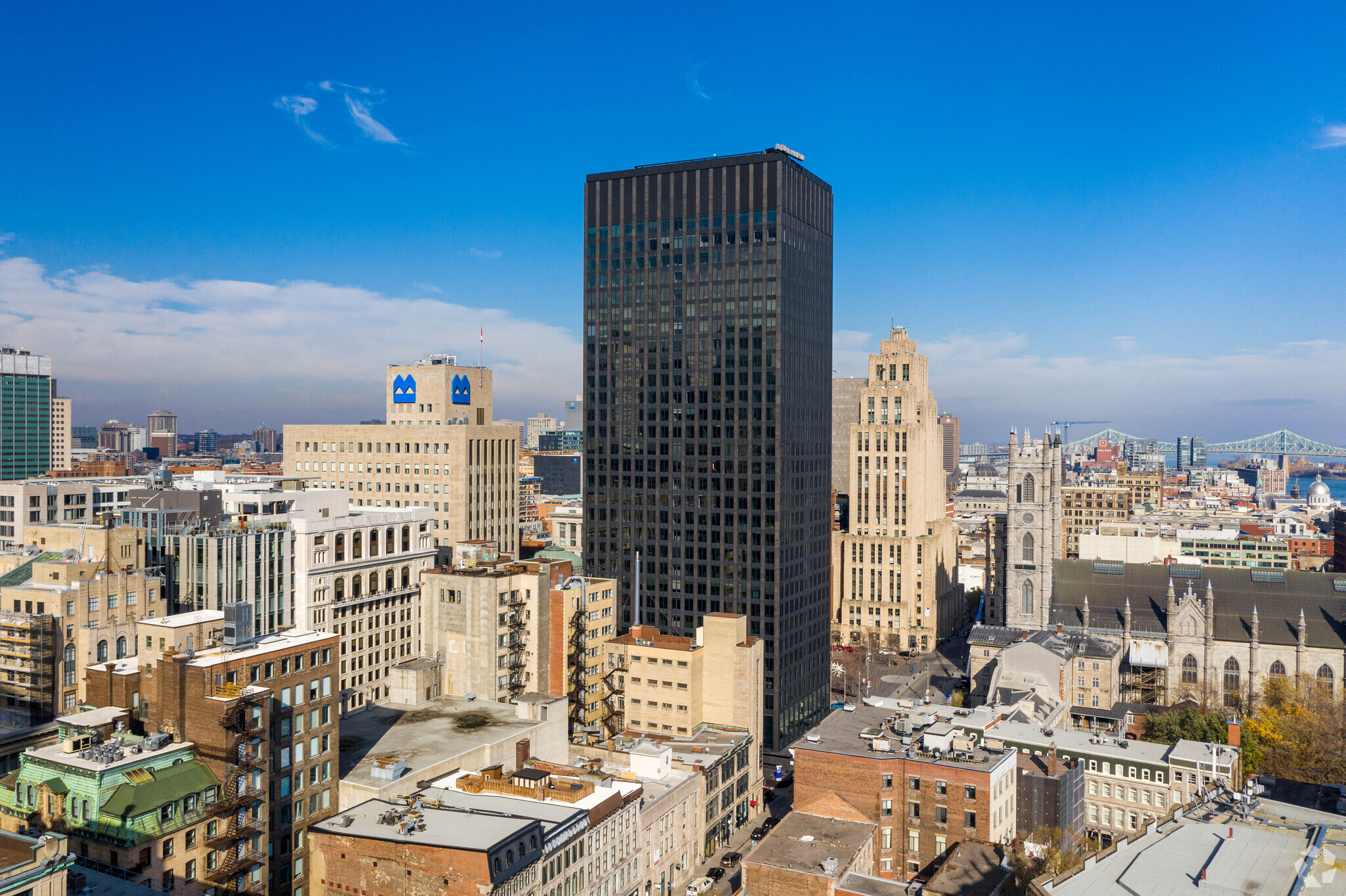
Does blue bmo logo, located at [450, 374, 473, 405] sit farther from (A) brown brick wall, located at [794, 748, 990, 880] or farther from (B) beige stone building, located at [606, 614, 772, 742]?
(A) brown brick wall, located at [794, 748, 990, 880]

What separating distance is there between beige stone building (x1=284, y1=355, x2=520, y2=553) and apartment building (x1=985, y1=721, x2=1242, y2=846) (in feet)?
300

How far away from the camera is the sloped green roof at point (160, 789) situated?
67812mm

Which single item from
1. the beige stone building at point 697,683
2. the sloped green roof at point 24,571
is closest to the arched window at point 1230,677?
the beige stone building at point 697,683

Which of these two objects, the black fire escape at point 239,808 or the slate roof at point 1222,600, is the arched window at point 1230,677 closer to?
the slate roof at point 1222,600

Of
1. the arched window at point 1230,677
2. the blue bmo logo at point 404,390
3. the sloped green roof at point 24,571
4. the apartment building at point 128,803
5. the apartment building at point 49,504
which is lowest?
the arched window at point 1230,677

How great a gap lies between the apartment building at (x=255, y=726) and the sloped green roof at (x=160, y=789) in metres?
1.23

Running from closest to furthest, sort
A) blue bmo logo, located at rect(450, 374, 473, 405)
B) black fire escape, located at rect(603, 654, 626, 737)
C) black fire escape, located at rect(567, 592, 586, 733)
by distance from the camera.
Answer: black fire escape, located at rect(603, 654, 626, 737) < black fire escape, located at rect(567, 592, 586, 733) < blue bmo logo, located at rect(450, 374, 473, 405)

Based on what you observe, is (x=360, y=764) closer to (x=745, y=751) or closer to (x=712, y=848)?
(x=712, y=848)

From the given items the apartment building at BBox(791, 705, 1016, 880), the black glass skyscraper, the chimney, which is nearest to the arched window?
the black glass skyscraper

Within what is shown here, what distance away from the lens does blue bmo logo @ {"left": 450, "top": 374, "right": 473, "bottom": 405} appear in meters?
185

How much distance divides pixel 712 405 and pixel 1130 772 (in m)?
82.5

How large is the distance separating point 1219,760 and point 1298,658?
61669 mm

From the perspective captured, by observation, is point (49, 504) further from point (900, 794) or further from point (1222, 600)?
point (1222, 600)

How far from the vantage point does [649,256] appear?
17288 cm
